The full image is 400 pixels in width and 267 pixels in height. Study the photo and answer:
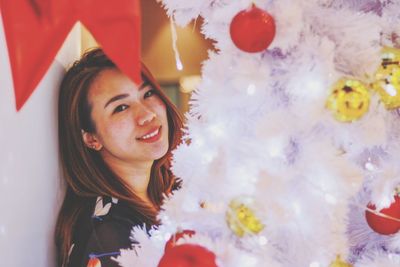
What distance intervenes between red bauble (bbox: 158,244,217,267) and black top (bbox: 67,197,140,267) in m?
0.46

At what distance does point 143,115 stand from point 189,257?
70 cm

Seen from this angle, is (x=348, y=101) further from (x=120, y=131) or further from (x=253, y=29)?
(x=120, y=131)

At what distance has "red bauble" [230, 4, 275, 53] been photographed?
2.88 ft

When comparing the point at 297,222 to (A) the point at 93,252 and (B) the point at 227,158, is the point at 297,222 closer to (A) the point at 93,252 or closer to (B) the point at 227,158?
(B) the point at 227,158

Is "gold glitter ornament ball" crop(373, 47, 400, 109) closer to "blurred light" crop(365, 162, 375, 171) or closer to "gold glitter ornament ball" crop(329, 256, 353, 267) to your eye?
"blurred light" crop(365, 162, 375, 171)

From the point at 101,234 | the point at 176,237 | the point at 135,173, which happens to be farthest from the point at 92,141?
the point at 176,237

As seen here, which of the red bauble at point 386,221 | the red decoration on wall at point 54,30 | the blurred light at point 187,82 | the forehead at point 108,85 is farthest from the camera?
the blurred light at point 187,82

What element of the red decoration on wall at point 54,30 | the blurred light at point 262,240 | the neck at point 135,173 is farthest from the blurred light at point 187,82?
the red decoration on wall at point 54,30

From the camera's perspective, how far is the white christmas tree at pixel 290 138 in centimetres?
91

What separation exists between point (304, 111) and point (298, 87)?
0.04m

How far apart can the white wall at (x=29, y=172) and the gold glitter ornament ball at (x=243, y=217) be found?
448 millimetres

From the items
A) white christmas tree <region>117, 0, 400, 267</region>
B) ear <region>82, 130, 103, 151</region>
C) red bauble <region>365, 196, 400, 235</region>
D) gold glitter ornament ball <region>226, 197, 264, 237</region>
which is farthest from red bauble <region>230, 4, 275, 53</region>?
ear <region>82, 130, 103, 151</region>

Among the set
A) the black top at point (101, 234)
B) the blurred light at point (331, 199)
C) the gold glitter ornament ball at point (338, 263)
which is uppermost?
the blurred light at point (331, 199)

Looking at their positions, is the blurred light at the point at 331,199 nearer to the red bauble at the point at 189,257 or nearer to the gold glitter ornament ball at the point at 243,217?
the gold glitter ornament ball at the point at 243,217
